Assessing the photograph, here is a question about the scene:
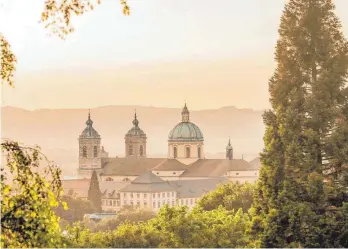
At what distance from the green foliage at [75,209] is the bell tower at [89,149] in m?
33.6

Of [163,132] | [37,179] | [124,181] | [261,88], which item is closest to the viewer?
[37,179]

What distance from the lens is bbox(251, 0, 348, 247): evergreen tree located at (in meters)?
14.4

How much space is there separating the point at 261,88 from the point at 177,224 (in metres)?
50.4

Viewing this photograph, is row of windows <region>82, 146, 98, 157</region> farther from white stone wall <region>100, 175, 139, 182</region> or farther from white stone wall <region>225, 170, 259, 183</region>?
white stone wall <region>225, 170, 259, 183</region>

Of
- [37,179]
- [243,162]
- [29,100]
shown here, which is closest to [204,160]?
[243,162]

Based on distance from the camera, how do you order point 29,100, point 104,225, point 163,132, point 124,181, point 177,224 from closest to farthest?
point 177,224 → point 104,225 → point 29,100 → point 124,181 → point 163,132

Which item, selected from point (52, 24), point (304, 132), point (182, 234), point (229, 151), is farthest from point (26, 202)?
point (229, 151)

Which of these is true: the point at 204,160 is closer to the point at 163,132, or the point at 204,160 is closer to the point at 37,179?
the point at 163,132

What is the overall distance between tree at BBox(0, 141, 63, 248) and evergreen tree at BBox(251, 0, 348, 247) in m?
9.49

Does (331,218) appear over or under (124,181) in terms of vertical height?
under

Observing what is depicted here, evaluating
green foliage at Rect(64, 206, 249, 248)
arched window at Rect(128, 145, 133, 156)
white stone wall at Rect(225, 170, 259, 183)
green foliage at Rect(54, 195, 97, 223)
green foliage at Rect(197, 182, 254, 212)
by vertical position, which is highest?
arched window at Rect(128, 145, 133, 156)

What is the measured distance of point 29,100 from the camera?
92750 millimetres

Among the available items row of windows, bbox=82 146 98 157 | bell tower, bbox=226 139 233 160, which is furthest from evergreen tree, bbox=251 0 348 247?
row of windows, bbox=82 146 98 157

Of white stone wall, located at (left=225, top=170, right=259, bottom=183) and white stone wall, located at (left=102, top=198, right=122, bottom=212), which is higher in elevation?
white stone wall, located at (left=225, top=170, right=259, bottom=183)
